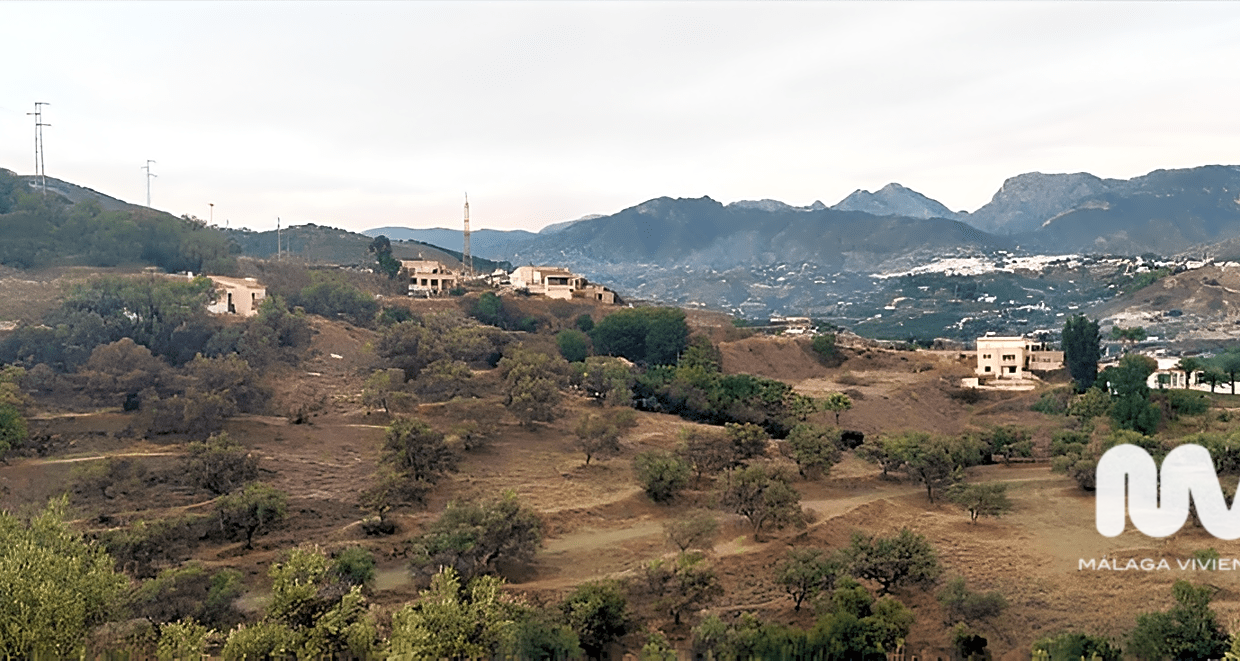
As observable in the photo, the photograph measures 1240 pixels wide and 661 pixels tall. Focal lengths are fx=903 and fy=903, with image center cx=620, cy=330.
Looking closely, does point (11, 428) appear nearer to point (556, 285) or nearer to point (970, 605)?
point (970, 605)

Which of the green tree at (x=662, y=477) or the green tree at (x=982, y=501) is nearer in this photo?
the green tree at (x=982, y=501)

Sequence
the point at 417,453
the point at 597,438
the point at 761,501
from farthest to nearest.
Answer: the point at 597,438, the point at 417,453, the point at 761,501

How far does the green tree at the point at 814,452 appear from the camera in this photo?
95.8 ft

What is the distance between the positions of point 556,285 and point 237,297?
24.6 meters

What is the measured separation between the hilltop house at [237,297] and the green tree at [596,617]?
1279 inches

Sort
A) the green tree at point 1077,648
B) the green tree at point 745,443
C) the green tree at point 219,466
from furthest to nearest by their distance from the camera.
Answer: the green tree at point 745,443
the green tree at point 219,466
the green tree at point 1077,648

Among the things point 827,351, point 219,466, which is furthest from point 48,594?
point 827,351

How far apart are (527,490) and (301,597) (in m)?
12.2

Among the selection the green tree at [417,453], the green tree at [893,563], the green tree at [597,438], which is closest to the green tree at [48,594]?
the green tree at [417,453]

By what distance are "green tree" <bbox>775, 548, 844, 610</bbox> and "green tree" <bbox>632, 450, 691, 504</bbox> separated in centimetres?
672

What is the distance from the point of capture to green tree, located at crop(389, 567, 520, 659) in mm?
13102

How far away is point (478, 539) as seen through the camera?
19703mm

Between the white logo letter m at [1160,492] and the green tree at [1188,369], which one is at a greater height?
the green tree at [1188,369]

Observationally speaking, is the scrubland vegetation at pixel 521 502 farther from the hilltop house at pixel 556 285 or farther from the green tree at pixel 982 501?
the hilltop house at pixel 556 285
